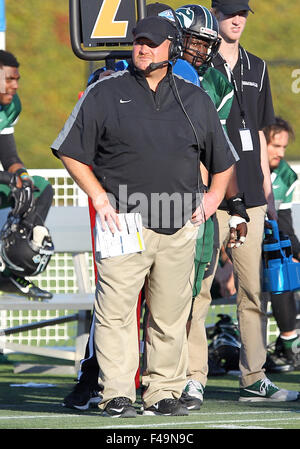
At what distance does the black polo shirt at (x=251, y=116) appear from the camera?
7023 mm

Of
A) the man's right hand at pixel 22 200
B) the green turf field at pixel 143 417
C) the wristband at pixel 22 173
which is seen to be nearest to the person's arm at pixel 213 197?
the green turf field at pixel 143 417

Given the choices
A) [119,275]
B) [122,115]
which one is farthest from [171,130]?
[119,275]

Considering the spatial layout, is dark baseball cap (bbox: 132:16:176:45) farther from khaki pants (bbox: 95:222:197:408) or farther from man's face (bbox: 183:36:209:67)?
khaki pants (bbox: 95:222:197:408)

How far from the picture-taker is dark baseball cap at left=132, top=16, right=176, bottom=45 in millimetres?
5844

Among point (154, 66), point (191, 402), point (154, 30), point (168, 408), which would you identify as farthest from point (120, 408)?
point (154, 30)

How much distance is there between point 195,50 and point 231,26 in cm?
60

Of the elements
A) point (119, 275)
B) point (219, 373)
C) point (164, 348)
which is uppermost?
point (119, 275)

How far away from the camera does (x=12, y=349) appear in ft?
31.2

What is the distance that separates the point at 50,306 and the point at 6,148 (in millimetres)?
1221

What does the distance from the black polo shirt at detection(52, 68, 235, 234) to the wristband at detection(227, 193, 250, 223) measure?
0.69 metres

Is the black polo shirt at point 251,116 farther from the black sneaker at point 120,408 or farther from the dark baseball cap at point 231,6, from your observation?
the black sneaker at point 120,408

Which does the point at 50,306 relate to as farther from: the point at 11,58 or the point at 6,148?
the point at 11,58

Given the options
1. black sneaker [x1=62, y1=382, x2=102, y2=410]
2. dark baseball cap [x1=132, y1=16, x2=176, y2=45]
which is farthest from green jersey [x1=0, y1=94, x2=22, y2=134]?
dark baseball cap [x1=132, y1=16, x2=176, y2=45]
